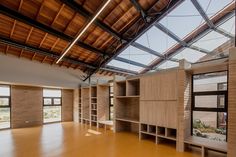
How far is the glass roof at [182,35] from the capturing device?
6238mm

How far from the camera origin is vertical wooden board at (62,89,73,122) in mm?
11250

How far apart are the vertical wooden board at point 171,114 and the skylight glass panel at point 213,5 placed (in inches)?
157

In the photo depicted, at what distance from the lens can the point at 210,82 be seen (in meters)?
5.05

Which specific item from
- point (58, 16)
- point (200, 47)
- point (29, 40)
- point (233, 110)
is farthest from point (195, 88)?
point (29, 40)

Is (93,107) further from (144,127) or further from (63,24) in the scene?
(63,24)

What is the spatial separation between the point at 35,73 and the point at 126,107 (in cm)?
534

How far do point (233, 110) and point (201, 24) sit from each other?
523cm

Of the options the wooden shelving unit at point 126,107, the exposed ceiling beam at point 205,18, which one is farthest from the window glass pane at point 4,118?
the exposed ceiling beam at point 205,18

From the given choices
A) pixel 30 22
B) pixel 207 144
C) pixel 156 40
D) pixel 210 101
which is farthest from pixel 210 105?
pixel 30 22

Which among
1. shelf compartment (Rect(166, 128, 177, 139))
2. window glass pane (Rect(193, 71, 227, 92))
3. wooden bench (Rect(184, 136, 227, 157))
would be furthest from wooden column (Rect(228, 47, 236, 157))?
shelf compartment (Rect(166, 128, 177, 139))

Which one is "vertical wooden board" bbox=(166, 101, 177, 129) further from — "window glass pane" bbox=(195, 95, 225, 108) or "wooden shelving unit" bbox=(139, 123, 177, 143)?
"window glass pane" bbox=(195, 95, 225, 108)

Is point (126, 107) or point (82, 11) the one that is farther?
point (126, 107)

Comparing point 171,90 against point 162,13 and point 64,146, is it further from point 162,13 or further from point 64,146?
point 64,146

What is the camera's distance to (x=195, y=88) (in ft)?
17.4
